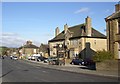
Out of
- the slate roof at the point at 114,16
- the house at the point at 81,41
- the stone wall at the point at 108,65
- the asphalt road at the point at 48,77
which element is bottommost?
the asphalt road at the point at 48,77

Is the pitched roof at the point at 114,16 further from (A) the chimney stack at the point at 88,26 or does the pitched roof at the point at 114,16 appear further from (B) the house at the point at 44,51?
(B) the house at the point at 44,51

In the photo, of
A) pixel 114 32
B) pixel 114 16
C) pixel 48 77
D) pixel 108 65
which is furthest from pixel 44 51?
pixel 48 77

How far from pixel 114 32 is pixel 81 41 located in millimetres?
31053

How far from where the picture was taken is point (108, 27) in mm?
42312

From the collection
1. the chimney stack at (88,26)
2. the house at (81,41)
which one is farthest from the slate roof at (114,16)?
the chimney stack at (88,26)

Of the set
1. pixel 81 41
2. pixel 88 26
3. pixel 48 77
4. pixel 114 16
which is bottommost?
pixel 48 77

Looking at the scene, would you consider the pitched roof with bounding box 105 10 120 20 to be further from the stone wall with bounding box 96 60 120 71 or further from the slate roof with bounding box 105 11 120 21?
the stone wall with bounding box 96 60 120 71

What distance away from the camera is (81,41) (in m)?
71.7

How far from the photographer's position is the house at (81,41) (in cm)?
7156

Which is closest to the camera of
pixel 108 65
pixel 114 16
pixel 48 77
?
pixel 48 77

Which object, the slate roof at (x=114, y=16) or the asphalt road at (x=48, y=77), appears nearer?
the asphalt road at (x=48, y=77)

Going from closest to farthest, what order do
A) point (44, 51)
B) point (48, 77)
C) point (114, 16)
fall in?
1. point (48, 77)
2. point (114, 16)
3. point (44, 51)

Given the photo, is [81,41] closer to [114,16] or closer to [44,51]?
[114,16]

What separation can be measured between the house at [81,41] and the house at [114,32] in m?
28.2
